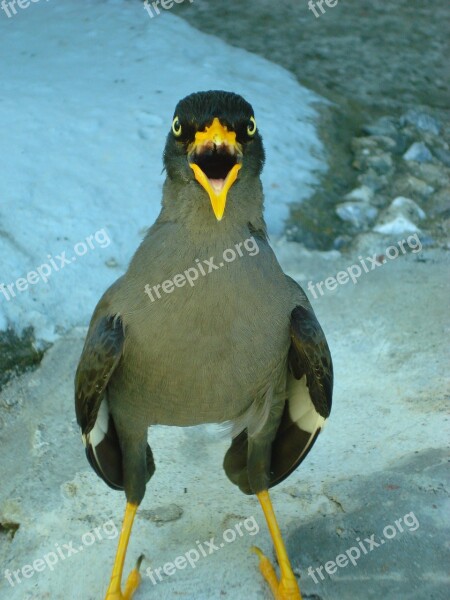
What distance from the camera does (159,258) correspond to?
359 centimetres

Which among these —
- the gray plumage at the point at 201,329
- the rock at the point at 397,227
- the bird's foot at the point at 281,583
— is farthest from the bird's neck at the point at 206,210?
the rock at the point at 397,227

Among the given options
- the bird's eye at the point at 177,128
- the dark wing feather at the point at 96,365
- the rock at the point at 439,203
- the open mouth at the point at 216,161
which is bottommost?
the rock at the point at 439,203

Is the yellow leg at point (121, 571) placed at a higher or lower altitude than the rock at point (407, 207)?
higher

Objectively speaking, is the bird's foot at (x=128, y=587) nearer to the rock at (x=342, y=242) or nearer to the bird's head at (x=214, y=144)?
the bird's head at (x=214, y=144)

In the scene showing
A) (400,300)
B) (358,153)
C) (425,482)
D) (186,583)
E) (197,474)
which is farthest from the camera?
(358,153)

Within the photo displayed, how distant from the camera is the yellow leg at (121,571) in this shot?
158 inches

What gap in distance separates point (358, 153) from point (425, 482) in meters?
3.69

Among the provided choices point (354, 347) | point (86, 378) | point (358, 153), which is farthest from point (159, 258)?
point (358, 153)

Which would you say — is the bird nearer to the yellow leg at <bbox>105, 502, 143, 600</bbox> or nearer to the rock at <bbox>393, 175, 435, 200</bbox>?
the yellow leg at <bbox>105, 502, 143, 600</bbox>

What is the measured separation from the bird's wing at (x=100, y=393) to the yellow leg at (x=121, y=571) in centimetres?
16

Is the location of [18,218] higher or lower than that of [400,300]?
higher

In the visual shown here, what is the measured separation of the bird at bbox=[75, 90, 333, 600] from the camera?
344 centimetres

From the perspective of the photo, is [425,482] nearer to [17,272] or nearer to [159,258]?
[159,258]

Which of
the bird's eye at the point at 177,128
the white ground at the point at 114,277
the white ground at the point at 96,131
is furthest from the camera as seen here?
the white ground at the point at 96,131
